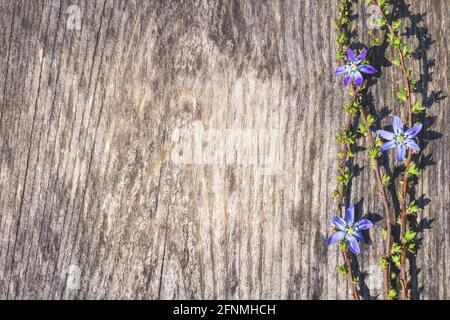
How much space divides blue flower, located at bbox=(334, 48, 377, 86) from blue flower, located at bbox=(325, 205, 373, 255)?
482mm

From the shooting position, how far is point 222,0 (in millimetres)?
2398

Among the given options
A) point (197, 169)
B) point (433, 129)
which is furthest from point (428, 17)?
point (197, 169)

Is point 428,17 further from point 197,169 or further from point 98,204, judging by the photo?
point 98,204

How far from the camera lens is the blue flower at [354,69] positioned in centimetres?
229

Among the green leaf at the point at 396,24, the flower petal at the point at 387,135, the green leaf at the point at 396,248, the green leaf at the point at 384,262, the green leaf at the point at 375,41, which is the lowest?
the green leaf at the point at 384,262

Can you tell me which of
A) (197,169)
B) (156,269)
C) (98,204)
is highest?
(197,169)

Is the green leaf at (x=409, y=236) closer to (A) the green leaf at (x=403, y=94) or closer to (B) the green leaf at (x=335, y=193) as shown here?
(B) the green leaf at (x=335, y=193)

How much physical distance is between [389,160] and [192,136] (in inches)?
30.2

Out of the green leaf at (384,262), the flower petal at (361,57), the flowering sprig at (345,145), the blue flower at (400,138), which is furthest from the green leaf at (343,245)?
the flower petal at (361,57)

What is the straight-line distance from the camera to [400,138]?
226 cm

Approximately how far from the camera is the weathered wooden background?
2324mm

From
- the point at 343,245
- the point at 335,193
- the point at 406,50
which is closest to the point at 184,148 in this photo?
the point at 335,193

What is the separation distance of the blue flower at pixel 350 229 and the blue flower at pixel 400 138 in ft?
0.87

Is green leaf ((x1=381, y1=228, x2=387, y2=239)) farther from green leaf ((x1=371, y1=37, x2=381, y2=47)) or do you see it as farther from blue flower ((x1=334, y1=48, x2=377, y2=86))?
green leaf ((x1=371, y1=37, x2=381, y2=47))
